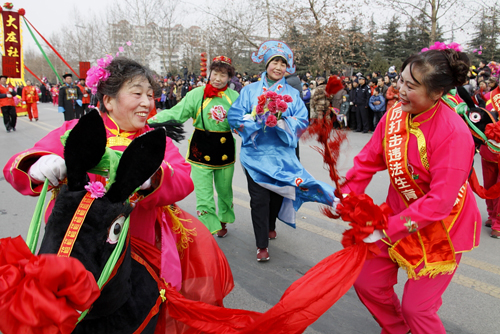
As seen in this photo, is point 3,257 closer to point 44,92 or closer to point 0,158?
point 0,158

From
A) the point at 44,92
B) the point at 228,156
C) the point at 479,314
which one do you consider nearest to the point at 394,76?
the point at 228,156

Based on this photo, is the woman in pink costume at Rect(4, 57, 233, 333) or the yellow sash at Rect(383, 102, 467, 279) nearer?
the woman in pink costume at Rect(4, 57, 233, 333)

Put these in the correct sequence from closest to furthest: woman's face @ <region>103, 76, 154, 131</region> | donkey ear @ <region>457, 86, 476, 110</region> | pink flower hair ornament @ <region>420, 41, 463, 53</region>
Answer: woman's face @ <region>103, 76, 154, 131</region> < pink flower hair ornament @ <region>420, 41, 463, 53</region> < donkey ear @ <region>457, 86, 476, 110</region>

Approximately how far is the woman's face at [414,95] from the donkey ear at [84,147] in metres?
1.65

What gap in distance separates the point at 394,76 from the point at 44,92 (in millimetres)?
34381

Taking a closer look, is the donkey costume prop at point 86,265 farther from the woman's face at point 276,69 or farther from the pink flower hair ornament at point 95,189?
the woman's face at point 276,69

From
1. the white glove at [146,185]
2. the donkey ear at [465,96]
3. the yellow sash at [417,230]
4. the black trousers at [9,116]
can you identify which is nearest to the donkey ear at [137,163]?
the white glove at [146,185]

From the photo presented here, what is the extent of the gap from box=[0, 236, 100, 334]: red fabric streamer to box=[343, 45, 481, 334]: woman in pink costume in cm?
145

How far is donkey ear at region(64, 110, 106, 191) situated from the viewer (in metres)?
1.32

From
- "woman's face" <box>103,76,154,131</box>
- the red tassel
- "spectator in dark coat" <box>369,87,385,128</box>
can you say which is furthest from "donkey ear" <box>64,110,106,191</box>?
"spectator in dark coat" <box>369,87,385,128</box>

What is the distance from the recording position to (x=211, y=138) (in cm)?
439

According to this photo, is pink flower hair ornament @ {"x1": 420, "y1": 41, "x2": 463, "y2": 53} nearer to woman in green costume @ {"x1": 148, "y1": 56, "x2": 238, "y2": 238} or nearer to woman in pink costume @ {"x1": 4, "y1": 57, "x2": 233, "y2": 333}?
woman in pink costume @ {"x1": 4, "y1": 57, "x2": 233, "y2": 333}

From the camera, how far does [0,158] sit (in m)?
9.01

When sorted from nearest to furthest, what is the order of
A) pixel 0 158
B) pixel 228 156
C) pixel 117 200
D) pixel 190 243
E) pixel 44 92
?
pixel 117 200, pixel 190 243, pixel 228 156, pixel 0 158, pixel 44 92
